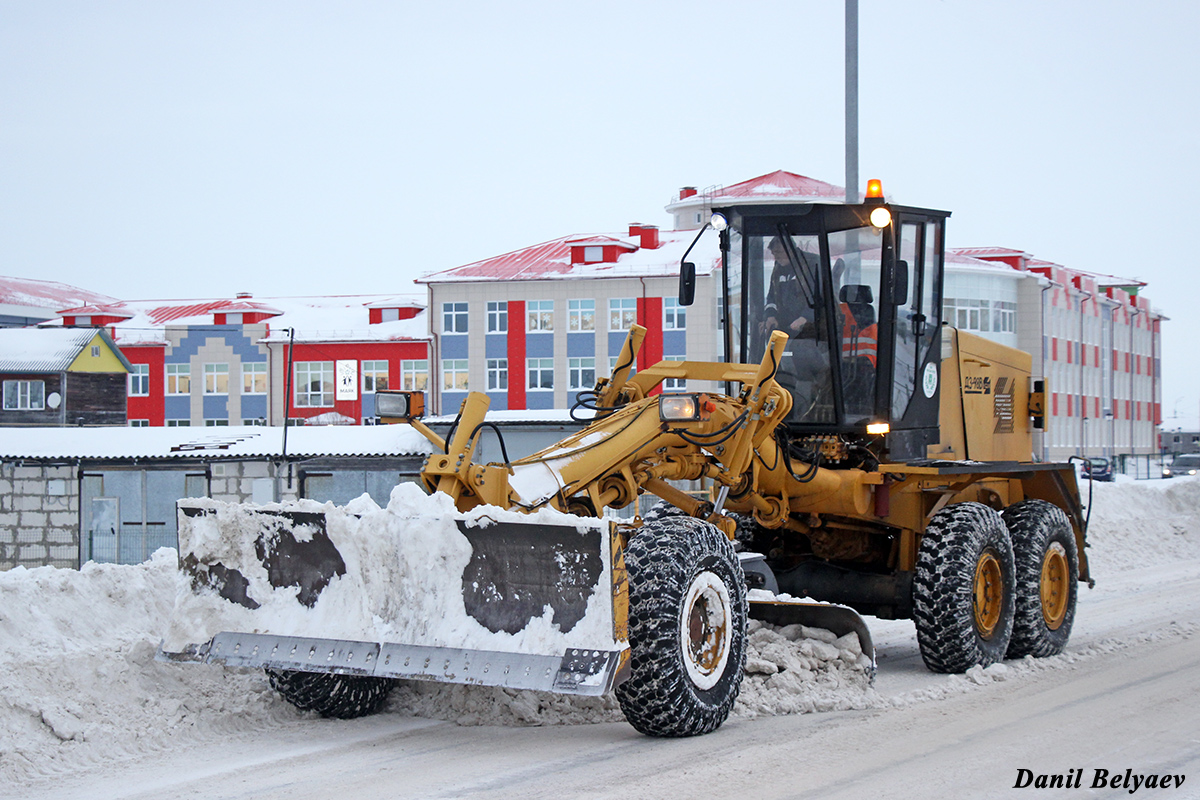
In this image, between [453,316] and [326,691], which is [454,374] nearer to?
[453,316]

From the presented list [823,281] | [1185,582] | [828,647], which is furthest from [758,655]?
[1185,582]

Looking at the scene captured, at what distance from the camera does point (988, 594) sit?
9.14m

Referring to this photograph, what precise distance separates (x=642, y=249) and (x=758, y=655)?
46.0 m

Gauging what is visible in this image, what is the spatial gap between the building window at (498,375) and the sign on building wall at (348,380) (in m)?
8.12

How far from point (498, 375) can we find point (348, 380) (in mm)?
8845

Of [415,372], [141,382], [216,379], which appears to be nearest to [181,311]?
[141,382]

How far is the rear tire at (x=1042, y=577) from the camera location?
9.39 meters

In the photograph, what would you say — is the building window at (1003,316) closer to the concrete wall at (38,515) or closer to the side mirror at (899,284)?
the concrete wall at (38,515)

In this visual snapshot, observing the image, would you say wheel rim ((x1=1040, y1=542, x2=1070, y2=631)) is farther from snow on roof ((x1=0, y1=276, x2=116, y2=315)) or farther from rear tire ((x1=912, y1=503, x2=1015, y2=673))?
snow on roof ((x1=0, y1=276, x2=116, y2=315))

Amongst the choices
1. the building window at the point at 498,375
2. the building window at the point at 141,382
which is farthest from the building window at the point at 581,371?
the building window at the point at 141,382

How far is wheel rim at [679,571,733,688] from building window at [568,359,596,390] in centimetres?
4574

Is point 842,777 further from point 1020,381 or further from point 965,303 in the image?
point 965,303

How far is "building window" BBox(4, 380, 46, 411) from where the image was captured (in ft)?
173

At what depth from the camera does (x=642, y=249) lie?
174 ft
